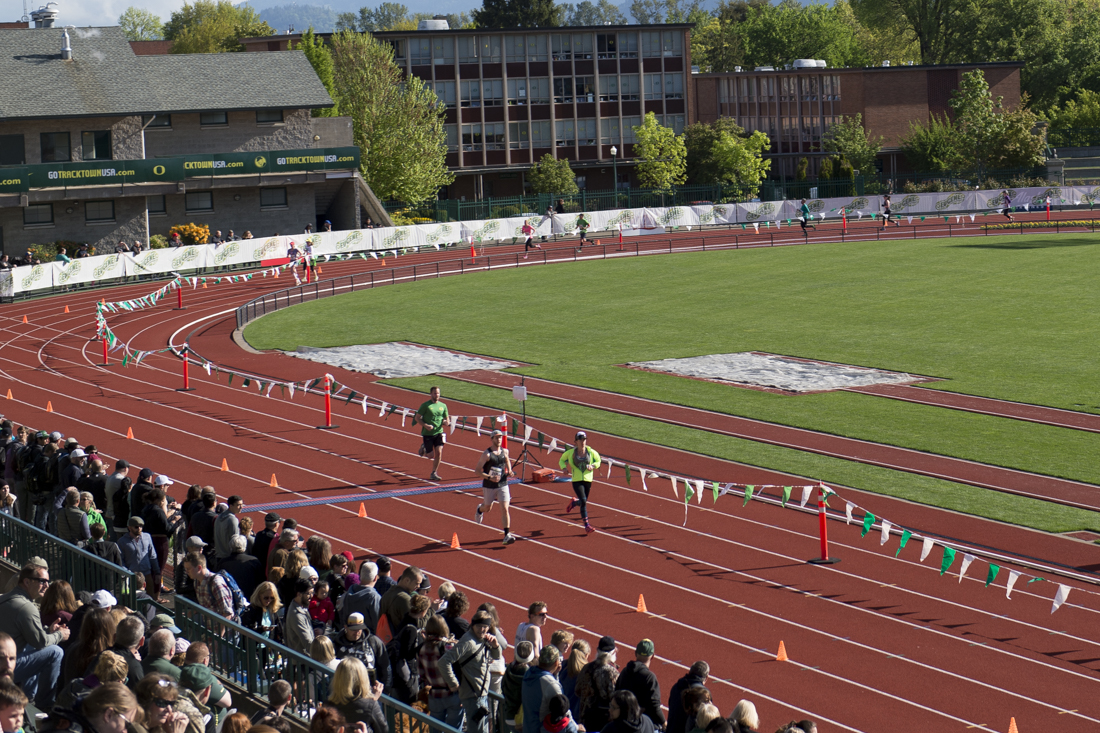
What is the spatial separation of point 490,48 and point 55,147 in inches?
1638

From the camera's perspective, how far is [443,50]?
316 feet

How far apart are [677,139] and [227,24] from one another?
227 ft

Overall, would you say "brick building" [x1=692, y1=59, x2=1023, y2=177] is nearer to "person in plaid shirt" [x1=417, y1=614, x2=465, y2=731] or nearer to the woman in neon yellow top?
the woman in neon yellow top

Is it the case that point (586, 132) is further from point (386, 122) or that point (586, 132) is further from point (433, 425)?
point (433, 425)

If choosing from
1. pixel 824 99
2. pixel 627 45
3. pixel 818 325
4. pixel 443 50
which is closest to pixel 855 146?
pixel 824 99

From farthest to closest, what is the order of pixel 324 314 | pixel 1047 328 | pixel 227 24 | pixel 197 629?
pixel 227 24, pixel 324 314, pixel 1047 328, pixel 197 629

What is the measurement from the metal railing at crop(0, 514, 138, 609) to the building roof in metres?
52.9

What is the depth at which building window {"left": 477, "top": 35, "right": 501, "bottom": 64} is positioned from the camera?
97062 millimetres

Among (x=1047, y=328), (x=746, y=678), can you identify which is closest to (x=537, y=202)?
(x=1047, y=328)

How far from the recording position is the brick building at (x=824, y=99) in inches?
3942

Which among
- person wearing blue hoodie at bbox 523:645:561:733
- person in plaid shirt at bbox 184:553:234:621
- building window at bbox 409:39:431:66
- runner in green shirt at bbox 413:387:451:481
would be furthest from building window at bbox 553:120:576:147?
person wearing blue hoodie at bbox 523:645:561:733

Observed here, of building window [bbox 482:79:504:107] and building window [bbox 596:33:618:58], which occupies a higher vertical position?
building window [bbox 596:33:618:58]

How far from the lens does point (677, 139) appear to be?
91.1 metres

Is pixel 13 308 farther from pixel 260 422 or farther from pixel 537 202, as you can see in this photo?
pixel 537 202
